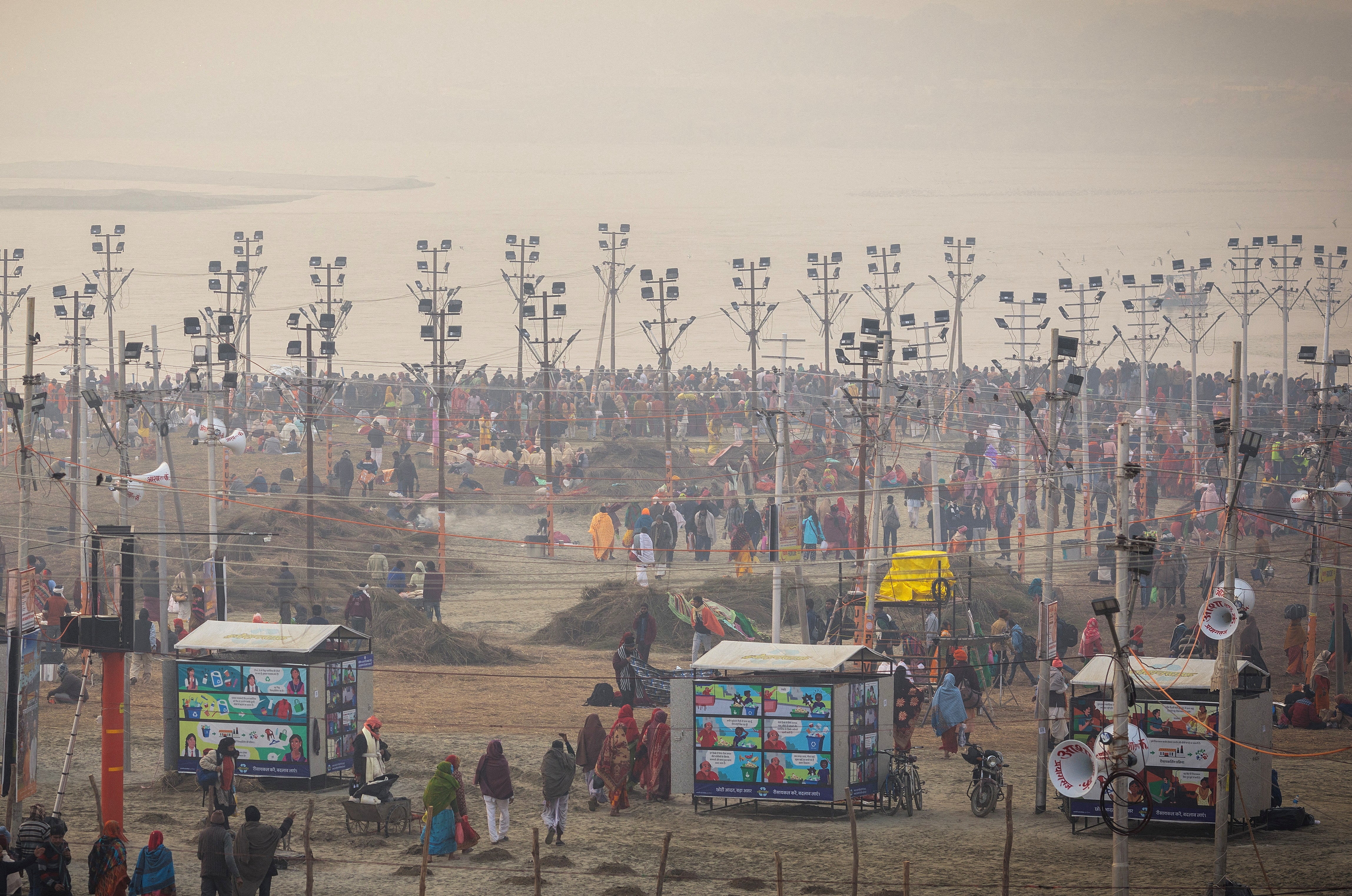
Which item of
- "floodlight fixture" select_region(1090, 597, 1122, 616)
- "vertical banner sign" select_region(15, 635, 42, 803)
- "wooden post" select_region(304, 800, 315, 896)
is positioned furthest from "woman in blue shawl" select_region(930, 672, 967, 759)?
"vertical banner sign" select_region(15, 635, 42, 803)

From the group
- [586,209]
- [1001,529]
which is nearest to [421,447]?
[1001,529]

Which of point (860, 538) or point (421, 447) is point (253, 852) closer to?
point (860, 538)

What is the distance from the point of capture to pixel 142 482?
27.2 m

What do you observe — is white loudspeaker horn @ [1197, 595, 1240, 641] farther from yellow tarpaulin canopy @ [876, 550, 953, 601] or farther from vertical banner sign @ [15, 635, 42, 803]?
vertical banner sign @ [15, 635, 42, 803]

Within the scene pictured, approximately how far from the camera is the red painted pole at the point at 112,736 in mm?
20531

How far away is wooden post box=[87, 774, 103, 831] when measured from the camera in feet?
67.8

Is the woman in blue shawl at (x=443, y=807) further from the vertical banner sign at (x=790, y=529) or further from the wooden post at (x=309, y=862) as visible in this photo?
the vertical banner sign at (x=790, y=529)

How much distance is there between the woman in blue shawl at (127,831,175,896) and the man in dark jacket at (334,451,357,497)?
95.6 feet

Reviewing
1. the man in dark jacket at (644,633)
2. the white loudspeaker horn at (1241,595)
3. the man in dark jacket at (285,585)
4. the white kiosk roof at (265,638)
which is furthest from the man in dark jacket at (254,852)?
the man in dark jacket at (285,585)

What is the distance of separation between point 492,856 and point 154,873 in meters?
5.03

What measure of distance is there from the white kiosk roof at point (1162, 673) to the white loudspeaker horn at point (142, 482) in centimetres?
1597

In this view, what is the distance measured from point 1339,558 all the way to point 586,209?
136131mm

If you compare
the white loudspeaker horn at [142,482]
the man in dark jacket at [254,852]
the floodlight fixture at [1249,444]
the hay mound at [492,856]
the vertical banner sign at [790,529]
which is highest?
the floodlight fixture at [1249,444]

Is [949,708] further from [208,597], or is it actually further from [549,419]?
[549,419]
